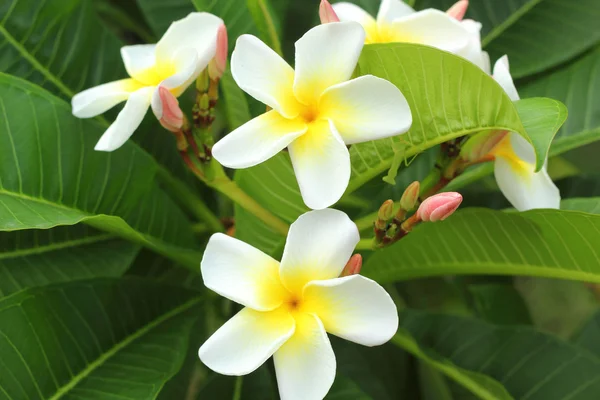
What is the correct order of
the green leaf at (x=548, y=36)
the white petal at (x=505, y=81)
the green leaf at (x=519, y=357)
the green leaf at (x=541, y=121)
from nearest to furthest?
the green leaf at (x=541, y=121) < the white petal at (x=505, y=81) < the green leaf at (x=519, y=357) < the green leaf at (x=548, y=36)

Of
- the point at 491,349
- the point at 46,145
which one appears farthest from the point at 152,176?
the point at 491,349

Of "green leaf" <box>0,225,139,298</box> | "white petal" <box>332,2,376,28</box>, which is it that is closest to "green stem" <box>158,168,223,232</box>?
"green leaf" <box>0,225,139,298</box>

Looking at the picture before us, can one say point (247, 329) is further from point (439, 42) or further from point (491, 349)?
point (491, 349)

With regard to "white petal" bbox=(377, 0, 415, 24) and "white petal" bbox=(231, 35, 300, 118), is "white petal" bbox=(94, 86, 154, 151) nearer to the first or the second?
"white petal" bbox=(231, 35, 300, 118)

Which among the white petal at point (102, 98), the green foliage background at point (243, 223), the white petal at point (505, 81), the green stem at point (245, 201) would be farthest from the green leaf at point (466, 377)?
the white petal at point (102, 98)

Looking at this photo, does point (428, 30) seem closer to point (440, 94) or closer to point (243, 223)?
point (440, 94)

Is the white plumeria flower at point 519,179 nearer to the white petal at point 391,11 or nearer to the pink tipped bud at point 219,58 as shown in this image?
the white petal at point 391,11

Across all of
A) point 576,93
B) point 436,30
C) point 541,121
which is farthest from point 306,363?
point 576,93

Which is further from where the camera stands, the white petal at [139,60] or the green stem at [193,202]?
the green stem at [193,202]
